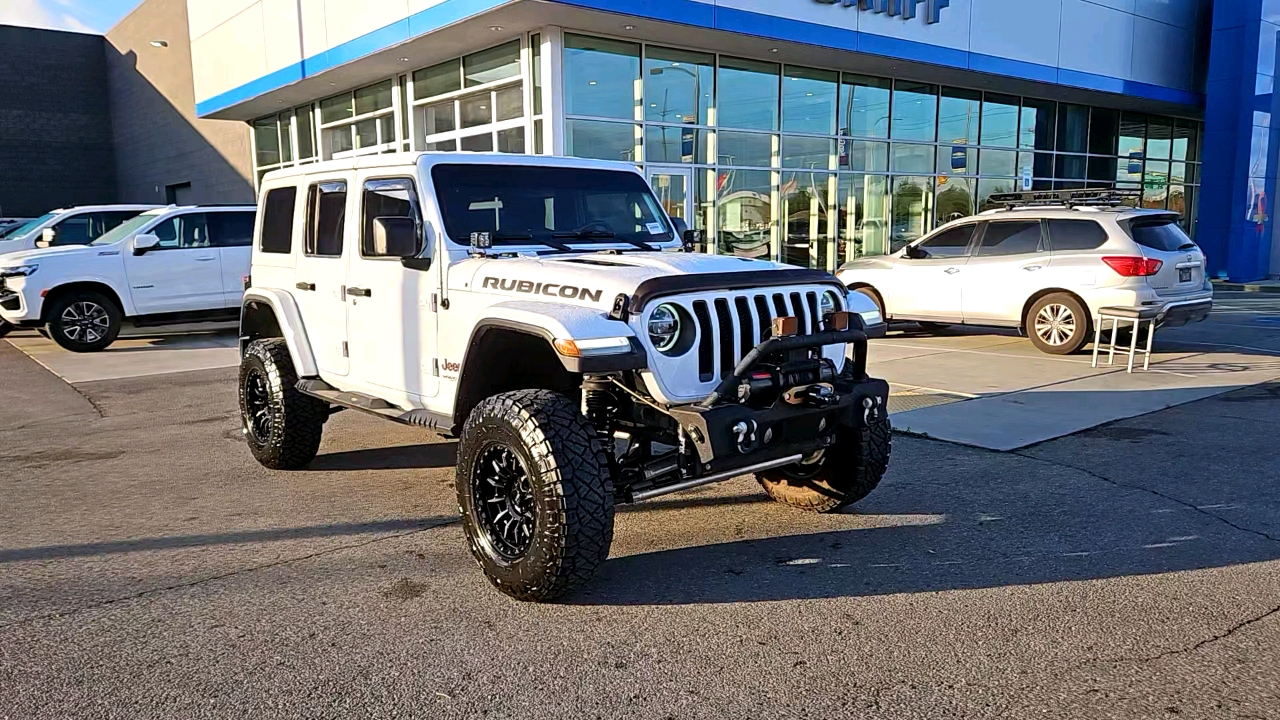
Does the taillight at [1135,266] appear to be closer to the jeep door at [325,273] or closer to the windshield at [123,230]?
the jeep door at [325,273]

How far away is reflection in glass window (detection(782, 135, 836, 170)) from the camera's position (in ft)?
62.5

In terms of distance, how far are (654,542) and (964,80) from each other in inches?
747

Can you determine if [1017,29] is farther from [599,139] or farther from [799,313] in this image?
[799,313]


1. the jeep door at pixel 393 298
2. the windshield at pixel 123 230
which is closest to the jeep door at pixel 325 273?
the jeep door at pixel 393 298

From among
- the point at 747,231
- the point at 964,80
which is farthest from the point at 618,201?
the point at 964,80

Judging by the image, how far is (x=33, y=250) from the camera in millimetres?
12852

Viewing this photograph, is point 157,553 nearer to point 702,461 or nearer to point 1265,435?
point 702,461

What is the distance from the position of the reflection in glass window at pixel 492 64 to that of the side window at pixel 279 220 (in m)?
10.2

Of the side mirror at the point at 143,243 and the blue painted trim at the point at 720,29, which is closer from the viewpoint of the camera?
the side mirror at the point at 143,243

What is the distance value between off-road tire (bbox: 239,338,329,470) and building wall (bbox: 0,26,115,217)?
36.3 metres

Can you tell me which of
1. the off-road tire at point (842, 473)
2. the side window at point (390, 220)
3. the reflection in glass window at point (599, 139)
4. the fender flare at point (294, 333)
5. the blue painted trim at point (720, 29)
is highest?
the blue painted trim at point (720, 29)

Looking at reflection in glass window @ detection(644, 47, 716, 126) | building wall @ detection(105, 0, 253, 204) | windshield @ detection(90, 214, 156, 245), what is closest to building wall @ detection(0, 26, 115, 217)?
building wall @ detection(105, 0, 253, 204)

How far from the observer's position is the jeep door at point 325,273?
229 inches

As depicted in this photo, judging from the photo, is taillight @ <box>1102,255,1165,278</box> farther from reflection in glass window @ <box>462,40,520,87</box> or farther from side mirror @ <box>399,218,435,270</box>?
reflection in glass window @ <box>462,40,520,87</box>
